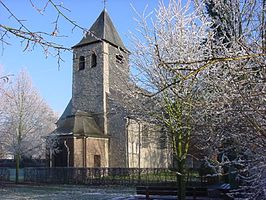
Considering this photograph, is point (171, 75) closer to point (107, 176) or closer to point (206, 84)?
point (206, 84)

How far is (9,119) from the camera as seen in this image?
98.9 feet

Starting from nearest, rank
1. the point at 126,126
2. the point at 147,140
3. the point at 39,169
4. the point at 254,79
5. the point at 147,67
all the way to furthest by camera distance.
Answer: the point at 254,79, the point at 147,67, the point at 39,169, the point at 126,126, the point at 147,140

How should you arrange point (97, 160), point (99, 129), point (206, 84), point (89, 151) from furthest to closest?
point (99, 129), point (97, 160), point (89, 151), point (206, 84)

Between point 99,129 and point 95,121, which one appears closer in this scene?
point 99,129

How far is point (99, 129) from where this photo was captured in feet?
110

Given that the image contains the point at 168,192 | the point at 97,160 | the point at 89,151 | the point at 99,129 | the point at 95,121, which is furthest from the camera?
the point at 95,121

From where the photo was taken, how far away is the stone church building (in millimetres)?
31047

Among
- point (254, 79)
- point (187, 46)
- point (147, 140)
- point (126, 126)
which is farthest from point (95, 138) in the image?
point (254, 79)

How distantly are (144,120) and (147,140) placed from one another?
2277 cm

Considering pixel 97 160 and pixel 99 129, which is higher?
pixel 99 129

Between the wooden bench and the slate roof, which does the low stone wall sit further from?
the wooden bench

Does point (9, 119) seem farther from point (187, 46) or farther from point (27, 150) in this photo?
point (187, 46)

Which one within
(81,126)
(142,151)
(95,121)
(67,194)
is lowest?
(67,194)

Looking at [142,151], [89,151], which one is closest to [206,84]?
[89,151]
